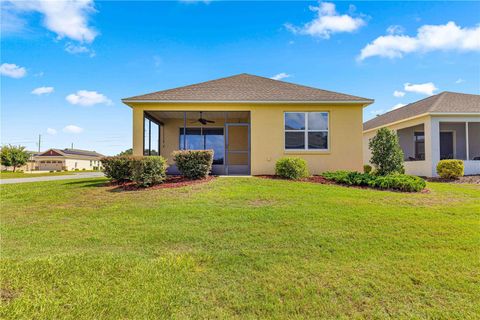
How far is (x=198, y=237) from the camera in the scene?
493 cm

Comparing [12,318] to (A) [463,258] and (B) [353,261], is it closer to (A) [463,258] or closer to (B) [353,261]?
(B) [353,261]

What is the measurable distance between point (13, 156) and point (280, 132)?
41.5 metres

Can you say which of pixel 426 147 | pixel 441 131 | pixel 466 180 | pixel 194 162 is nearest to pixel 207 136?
pixel 194 162

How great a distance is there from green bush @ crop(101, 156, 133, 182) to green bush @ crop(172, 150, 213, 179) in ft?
6.04

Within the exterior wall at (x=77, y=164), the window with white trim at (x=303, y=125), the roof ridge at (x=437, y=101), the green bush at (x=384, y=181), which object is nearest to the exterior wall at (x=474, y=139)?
the roof ridge at (x=437, y=101)

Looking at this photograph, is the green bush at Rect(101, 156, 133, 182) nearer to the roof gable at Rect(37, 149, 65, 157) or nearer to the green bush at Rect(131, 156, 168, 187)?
the green bush at Rect(131, 156, 168, 187)

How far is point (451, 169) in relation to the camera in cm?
1379

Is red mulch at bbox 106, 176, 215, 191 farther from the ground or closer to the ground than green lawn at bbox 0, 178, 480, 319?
farther from the ground

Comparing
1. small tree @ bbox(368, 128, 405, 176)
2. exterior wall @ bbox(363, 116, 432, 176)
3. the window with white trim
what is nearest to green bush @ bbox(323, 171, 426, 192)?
small tree @ bbox(368, 128, 405, 176)

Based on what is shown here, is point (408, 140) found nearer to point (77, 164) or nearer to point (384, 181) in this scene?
point (384, 181)

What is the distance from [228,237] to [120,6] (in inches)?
388

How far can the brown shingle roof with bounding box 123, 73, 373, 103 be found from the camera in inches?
487

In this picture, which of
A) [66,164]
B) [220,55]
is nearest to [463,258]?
[220,55]

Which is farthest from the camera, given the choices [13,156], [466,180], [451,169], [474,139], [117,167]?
[13,156]
